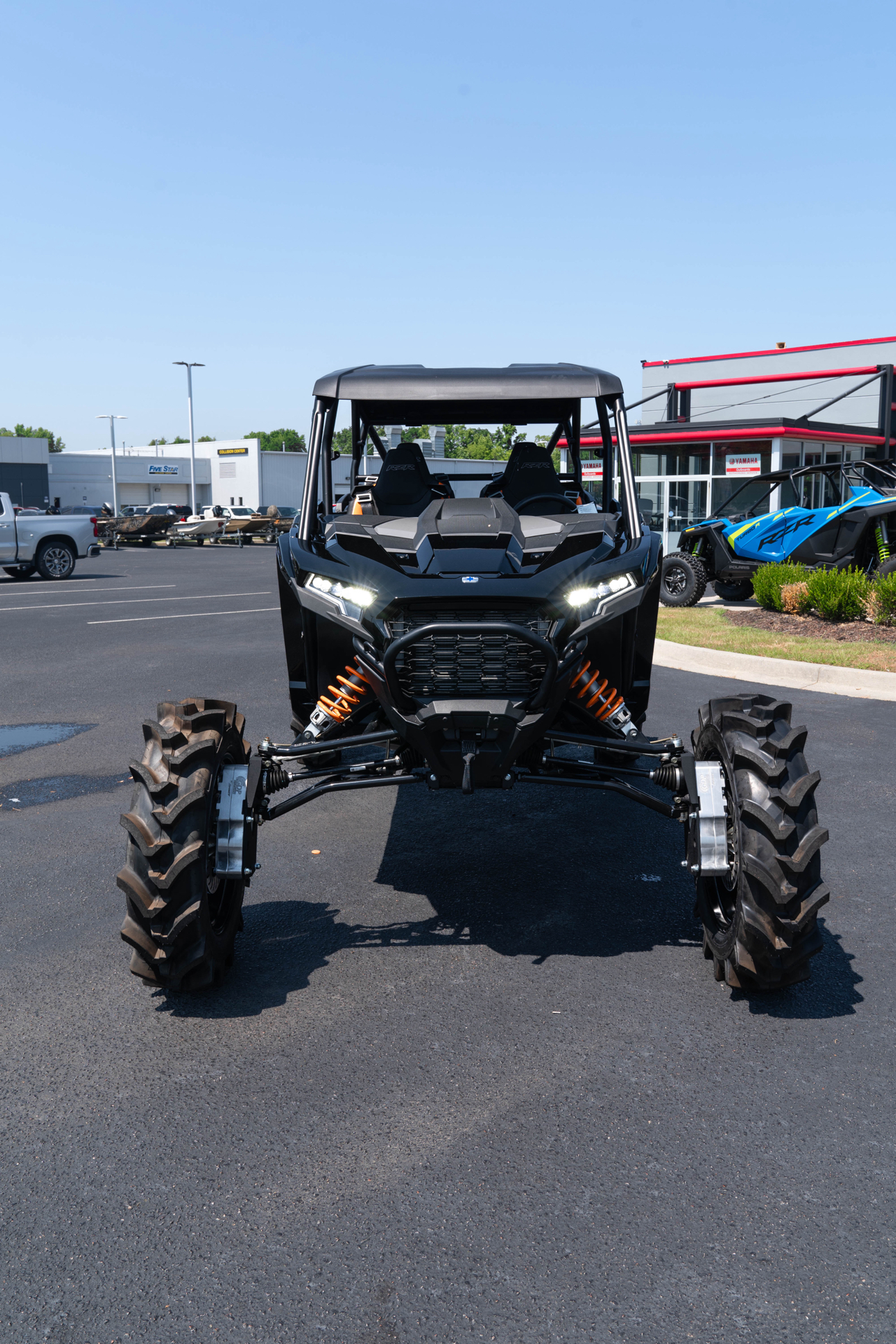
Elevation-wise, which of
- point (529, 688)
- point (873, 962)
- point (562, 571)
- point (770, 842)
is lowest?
point (873, 962)

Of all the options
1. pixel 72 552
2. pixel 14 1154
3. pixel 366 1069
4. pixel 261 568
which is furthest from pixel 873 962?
pixel 261 568

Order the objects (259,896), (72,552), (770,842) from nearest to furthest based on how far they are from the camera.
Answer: (770,842) < (259,896) < (72,552)

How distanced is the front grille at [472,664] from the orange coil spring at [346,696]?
1.91 ft

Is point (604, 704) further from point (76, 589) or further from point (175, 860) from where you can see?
point (76, 589)

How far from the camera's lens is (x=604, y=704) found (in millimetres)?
4652

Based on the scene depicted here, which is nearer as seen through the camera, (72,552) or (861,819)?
(861,819)

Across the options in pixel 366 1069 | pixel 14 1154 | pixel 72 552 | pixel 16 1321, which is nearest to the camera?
pixel 16 1321

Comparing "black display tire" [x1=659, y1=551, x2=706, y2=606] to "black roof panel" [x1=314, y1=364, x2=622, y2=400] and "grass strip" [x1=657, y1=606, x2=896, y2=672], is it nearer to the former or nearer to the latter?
"grass strip" [x1=657, y1=606, x2=896, y2=672]

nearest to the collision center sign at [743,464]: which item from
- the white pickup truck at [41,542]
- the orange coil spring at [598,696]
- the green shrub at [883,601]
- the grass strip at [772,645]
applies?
the grass strip at [772,645]

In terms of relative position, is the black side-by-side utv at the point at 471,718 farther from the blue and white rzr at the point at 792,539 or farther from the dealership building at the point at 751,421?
the dealership building at the point at 751,421

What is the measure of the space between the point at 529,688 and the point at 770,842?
1024 millimetres

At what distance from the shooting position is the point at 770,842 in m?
3.79

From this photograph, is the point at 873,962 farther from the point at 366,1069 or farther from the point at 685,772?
the point at 366,1069

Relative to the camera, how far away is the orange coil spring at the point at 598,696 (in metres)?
4.59
